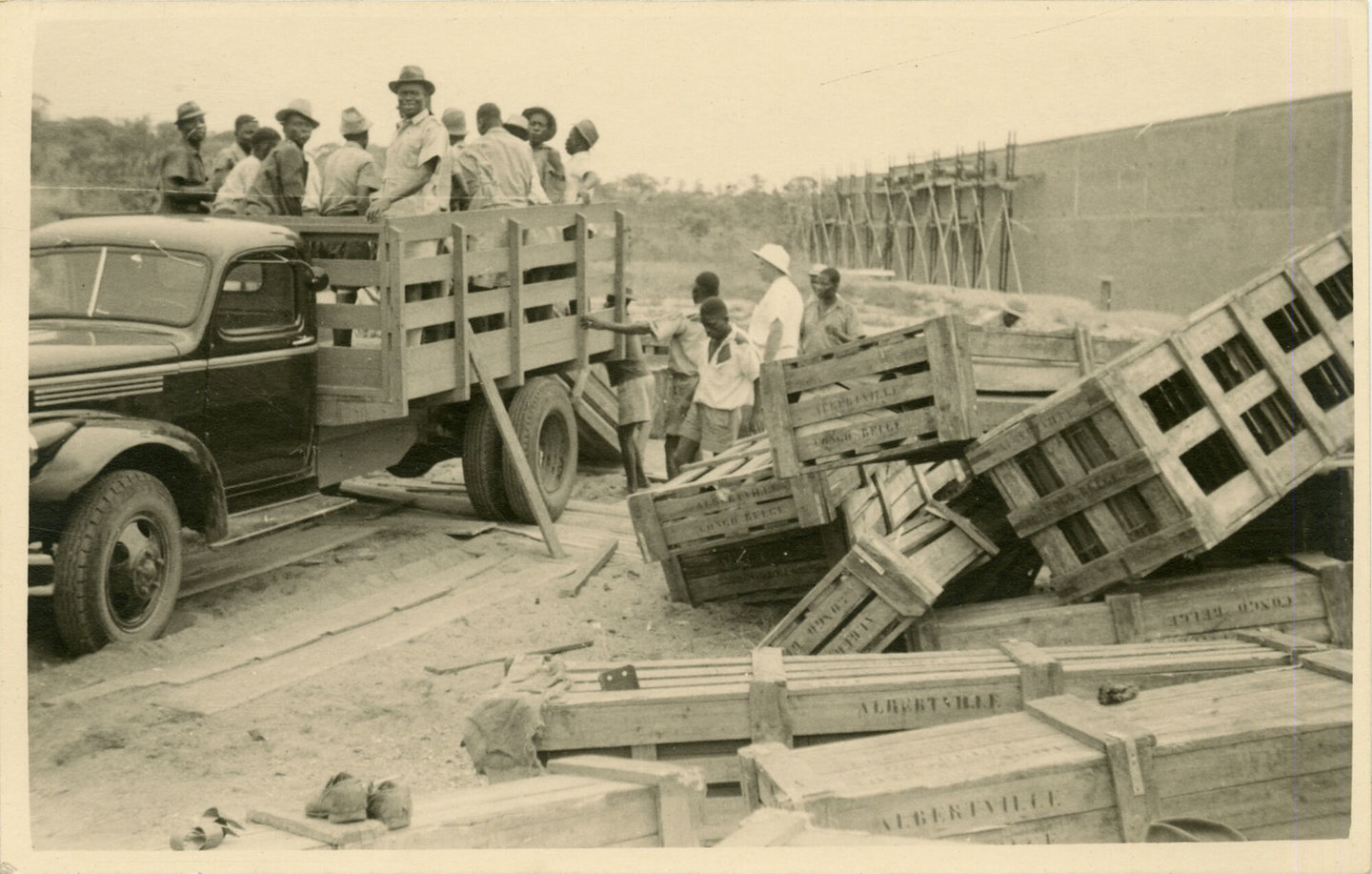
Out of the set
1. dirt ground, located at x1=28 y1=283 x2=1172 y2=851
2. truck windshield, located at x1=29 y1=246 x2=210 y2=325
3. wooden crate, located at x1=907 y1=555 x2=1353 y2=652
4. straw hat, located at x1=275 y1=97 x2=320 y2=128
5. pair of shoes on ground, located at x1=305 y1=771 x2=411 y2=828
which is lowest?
dirt ground, located at x1=28 y1=283 x2=1172 y2=851

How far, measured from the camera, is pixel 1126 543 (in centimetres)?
543

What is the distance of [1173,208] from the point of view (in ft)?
51.6

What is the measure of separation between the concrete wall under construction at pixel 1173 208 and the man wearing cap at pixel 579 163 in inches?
227

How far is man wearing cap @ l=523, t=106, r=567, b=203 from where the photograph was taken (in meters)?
10.5

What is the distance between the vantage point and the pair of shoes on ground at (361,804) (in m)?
3.74

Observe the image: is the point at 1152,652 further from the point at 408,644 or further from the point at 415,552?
the point at 415,552

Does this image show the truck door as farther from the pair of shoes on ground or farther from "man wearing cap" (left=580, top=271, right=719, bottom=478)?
the pair of shoes on ground

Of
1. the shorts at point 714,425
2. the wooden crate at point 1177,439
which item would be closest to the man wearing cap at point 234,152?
the shorts at point 714,425

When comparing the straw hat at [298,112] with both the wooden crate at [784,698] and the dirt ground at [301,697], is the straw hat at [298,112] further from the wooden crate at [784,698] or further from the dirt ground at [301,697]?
the wooden crate at [784,698]

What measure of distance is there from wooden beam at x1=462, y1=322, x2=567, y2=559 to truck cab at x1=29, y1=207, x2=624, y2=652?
0.41ft

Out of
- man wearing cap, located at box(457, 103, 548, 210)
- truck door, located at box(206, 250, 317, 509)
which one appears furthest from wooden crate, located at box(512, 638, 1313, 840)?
man wearing cap, located at box(457, 103, 548, 210)

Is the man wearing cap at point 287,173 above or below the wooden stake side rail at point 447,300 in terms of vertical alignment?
above

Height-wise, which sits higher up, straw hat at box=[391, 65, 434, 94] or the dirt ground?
straw hat at box=[391, 65, 434, 94]

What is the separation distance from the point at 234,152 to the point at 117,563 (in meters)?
5.37
